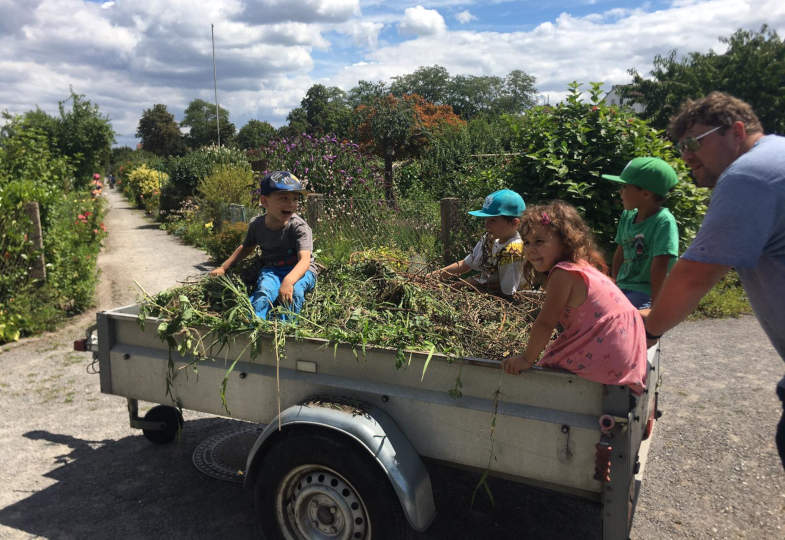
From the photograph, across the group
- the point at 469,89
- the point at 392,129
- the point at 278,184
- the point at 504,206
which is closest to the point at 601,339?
the point at 504,206

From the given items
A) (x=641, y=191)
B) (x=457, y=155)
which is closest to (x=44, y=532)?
(x=641, y=191)

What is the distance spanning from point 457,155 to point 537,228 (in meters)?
13.0

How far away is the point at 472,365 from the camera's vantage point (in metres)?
2.44

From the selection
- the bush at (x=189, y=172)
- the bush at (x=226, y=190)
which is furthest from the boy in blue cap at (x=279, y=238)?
the bush at (x=189, y=172)

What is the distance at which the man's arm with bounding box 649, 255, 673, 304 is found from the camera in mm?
3240

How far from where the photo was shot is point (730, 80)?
84.8 feet

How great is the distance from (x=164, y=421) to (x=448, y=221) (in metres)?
4.01

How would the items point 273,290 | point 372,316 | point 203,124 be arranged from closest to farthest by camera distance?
1. point 372,316
2. point 273,290
3. point 203,124

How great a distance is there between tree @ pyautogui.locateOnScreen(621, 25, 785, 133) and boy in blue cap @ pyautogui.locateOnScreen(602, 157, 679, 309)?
76.8 ft

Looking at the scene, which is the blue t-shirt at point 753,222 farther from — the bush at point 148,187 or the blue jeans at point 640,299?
the bush at point 148,187

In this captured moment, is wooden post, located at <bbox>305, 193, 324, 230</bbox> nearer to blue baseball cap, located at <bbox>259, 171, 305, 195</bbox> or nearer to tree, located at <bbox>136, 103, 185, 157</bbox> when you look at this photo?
blue baseball cap, located at <bbox>259, 171, 305, 195</bbox>

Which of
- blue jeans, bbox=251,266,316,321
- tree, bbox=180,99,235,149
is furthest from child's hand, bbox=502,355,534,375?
tree, bbox=180,99,235,149

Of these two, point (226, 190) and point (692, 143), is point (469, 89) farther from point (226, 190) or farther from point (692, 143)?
Answer: point (692, 143)

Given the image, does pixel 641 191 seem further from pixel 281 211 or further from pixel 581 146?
pixel 581 146
